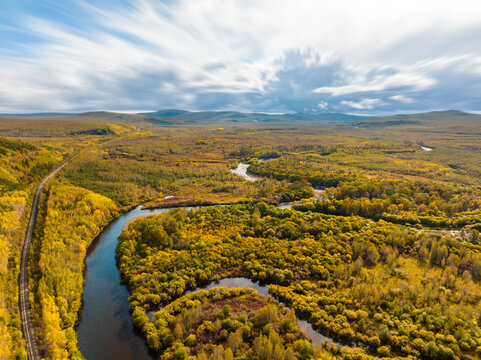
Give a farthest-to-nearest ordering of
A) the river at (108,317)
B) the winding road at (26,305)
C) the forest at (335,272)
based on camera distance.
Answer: the forest at (335,272) → the river at (108,317) → the winding road at (26,305)

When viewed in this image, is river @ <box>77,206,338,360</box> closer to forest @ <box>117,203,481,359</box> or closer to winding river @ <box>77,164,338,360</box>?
winding river @ <box>77,164,338,360</box>

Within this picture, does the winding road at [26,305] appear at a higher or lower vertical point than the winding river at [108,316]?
higher

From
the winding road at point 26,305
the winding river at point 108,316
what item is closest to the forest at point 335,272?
the winding river at point 108,316

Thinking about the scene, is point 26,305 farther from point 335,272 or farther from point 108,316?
point 335,272

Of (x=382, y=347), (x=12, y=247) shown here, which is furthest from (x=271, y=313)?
(x=12, y=247)

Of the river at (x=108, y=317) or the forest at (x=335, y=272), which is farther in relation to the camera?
the forest at (x=335, y=272)

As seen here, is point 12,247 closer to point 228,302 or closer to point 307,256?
point 228,302

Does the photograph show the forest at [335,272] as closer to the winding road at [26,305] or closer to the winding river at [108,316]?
the winding river at [108,316]

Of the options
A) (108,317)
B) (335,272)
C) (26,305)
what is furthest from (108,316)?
(335,272)

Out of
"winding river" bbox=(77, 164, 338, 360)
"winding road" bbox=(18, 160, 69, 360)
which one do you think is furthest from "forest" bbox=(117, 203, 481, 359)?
"winding road" bbox=(18, 160, 69, 360)
